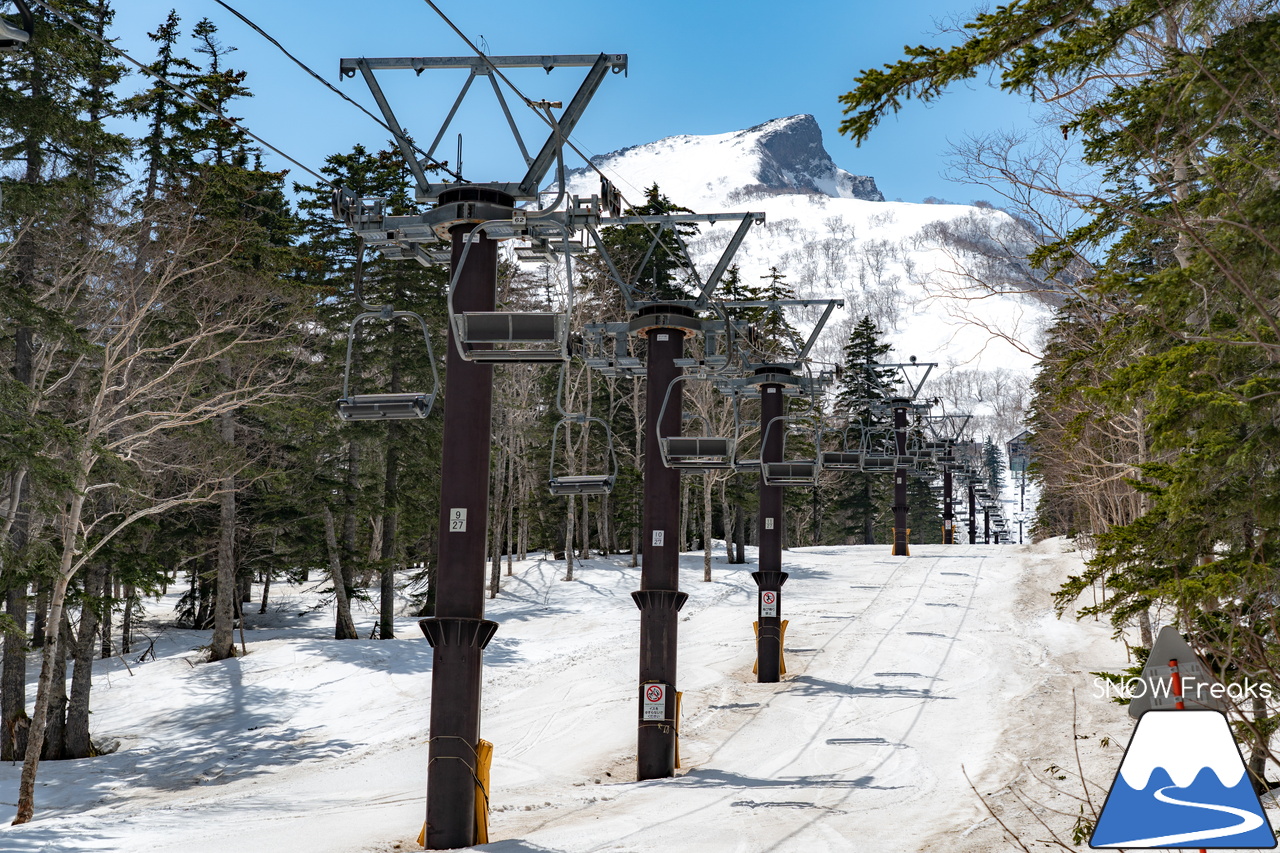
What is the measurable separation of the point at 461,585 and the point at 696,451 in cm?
433

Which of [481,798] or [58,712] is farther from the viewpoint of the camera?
[58,712]

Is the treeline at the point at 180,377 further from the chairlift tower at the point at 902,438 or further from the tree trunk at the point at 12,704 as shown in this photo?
the chairlift tower at the point at 902,438

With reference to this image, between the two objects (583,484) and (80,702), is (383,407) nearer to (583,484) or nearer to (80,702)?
(583,484)

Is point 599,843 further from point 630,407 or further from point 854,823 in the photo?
point 630,407

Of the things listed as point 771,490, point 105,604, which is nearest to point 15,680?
point 105,604

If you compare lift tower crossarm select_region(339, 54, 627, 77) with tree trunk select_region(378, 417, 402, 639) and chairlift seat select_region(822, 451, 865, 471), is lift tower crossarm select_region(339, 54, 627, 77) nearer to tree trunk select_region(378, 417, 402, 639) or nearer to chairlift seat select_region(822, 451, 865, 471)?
chairlift seat select_region(822, 451, 865, 471)

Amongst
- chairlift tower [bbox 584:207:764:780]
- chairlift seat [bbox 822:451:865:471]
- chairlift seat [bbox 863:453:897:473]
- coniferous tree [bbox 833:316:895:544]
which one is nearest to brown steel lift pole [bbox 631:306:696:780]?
chairlift tower [bbox 584:207:764:780]

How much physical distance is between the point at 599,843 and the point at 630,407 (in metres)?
37.8

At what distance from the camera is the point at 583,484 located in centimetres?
1391

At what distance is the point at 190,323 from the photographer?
2164 centimetres

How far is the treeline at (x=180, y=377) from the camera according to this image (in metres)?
16.1

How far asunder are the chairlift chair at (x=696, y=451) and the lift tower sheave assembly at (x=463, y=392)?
360 centimetres

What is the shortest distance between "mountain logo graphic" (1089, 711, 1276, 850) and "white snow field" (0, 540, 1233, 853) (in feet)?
5.58

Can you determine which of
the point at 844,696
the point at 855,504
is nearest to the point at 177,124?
the point at 844,696
